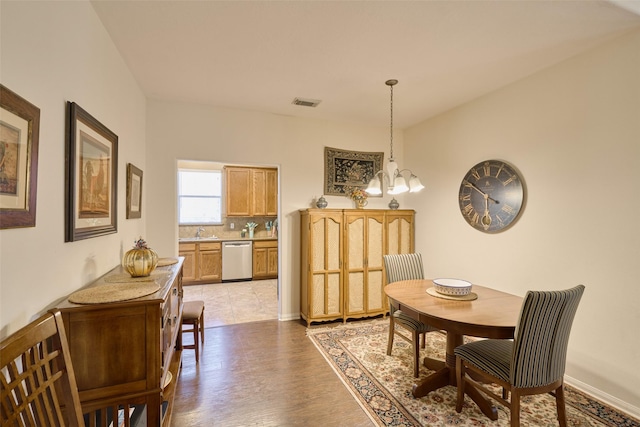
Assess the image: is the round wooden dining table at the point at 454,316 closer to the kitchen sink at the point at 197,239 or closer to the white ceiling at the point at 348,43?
the white ceiling at the point at 348,43

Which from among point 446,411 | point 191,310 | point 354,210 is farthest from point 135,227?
point 446,411

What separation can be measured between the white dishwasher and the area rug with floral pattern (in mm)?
3301

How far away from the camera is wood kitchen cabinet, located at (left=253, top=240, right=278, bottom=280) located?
621 cm

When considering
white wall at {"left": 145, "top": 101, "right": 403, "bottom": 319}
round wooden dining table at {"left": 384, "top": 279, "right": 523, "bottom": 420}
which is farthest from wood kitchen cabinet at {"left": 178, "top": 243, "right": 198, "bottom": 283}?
round wooden dining table at {"left": 384, "top": 279, "right": 523, "bottom": 420}

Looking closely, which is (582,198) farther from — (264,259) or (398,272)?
(264,259)

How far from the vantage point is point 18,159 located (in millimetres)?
1136

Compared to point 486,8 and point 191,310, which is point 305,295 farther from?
point 486,8

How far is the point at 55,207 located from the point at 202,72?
186cm

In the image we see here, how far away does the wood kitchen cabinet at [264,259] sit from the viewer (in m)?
6.21

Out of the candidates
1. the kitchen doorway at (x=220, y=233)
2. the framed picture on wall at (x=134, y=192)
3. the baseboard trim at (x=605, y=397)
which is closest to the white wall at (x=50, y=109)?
the framed picture on wall at (x=134, y=192)

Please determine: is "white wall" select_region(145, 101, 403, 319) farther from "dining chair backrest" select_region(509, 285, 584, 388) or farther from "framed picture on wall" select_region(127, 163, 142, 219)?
"dining chair backrest" select_region(509, 285, 584, 388)

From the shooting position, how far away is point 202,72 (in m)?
2.78

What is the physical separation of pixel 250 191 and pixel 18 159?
518 centimetres

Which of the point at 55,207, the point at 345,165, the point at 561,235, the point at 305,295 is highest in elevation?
the point at 345,165
